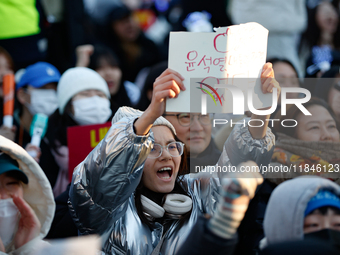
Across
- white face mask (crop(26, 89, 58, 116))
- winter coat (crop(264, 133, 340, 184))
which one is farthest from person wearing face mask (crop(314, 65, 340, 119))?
white face mask (crop(26, 89, 58, 116))

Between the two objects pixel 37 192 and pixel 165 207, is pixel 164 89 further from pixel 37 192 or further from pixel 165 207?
pixel 37 192

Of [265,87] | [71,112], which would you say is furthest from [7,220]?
[71,112]

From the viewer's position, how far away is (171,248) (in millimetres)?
2119

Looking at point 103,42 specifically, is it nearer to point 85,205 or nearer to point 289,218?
point 85,205

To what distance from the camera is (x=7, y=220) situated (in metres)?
2.06

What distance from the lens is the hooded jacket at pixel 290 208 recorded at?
1556 millimetres

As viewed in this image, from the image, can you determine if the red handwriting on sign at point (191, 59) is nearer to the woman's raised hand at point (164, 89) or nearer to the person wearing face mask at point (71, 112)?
the woman's raised hand at point (164, 89)

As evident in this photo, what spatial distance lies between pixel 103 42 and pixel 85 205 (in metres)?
3.51

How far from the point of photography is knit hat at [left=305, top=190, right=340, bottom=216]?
158cm

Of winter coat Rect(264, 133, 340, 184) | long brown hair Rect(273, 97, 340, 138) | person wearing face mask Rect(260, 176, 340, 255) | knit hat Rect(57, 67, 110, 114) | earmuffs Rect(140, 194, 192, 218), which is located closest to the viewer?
person wearing face mask Rect(260, 176, 340, 255)

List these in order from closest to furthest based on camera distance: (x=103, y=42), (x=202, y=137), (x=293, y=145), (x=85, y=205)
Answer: (x=85, y=205)
(x=293, y=145)
(x=202, y=137)
(x=103, y=42)

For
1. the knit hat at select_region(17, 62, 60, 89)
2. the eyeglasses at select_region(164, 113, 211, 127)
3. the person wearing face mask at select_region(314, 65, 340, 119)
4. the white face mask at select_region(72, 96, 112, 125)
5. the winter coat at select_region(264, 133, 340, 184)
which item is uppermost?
the knit hat at select_region(17, 62, 60, 89)

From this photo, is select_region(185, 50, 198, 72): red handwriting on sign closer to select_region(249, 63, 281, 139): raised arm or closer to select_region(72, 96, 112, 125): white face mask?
select_region(249, 63, 281, 139): raised arm

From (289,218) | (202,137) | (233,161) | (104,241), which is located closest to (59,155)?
(202,137)
